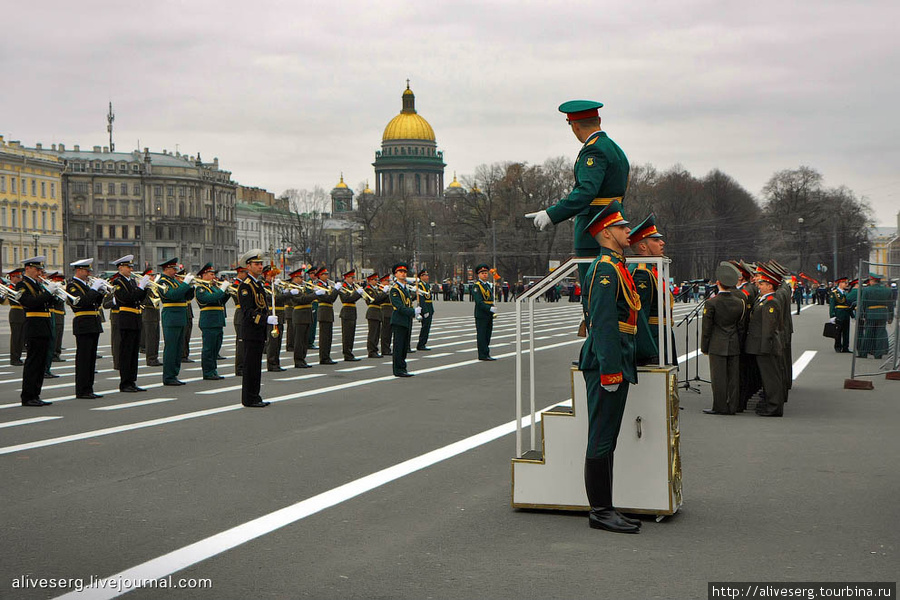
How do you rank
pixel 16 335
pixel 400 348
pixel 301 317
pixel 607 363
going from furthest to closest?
1. pixel 16 335
2. pixel 301 317
3. pixel 400 348
4. pixel 607 363

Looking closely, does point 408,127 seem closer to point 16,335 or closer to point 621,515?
point 16,335

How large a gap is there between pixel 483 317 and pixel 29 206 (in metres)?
114

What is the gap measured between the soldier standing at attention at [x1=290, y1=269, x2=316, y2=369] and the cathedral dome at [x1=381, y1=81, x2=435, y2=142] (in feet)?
523

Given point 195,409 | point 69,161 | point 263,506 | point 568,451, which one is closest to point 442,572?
point 568,451

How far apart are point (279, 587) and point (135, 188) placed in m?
163

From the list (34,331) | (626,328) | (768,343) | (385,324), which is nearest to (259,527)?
(626,328)

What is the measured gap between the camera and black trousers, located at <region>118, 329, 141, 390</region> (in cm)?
1584

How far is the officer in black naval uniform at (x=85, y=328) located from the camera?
1505 centimetres

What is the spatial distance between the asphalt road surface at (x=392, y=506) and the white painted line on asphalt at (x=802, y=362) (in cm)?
561

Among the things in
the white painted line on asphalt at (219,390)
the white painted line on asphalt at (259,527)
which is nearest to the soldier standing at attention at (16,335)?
the white painted line on asphalt at (219,390)

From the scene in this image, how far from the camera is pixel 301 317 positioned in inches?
836

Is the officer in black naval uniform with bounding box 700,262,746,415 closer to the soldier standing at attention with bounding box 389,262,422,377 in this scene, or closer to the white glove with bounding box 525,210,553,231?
the soldier standing at attention with bounding box 389,262,422,377

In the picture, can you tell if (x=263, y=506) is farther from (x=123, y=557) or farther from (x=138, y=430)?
(x=138, y=430)

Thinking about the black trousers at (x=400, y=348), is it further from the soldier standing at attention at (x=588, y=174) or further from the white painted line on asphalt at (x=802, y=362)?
the soldier standing at attention at (x=588, y=174)
